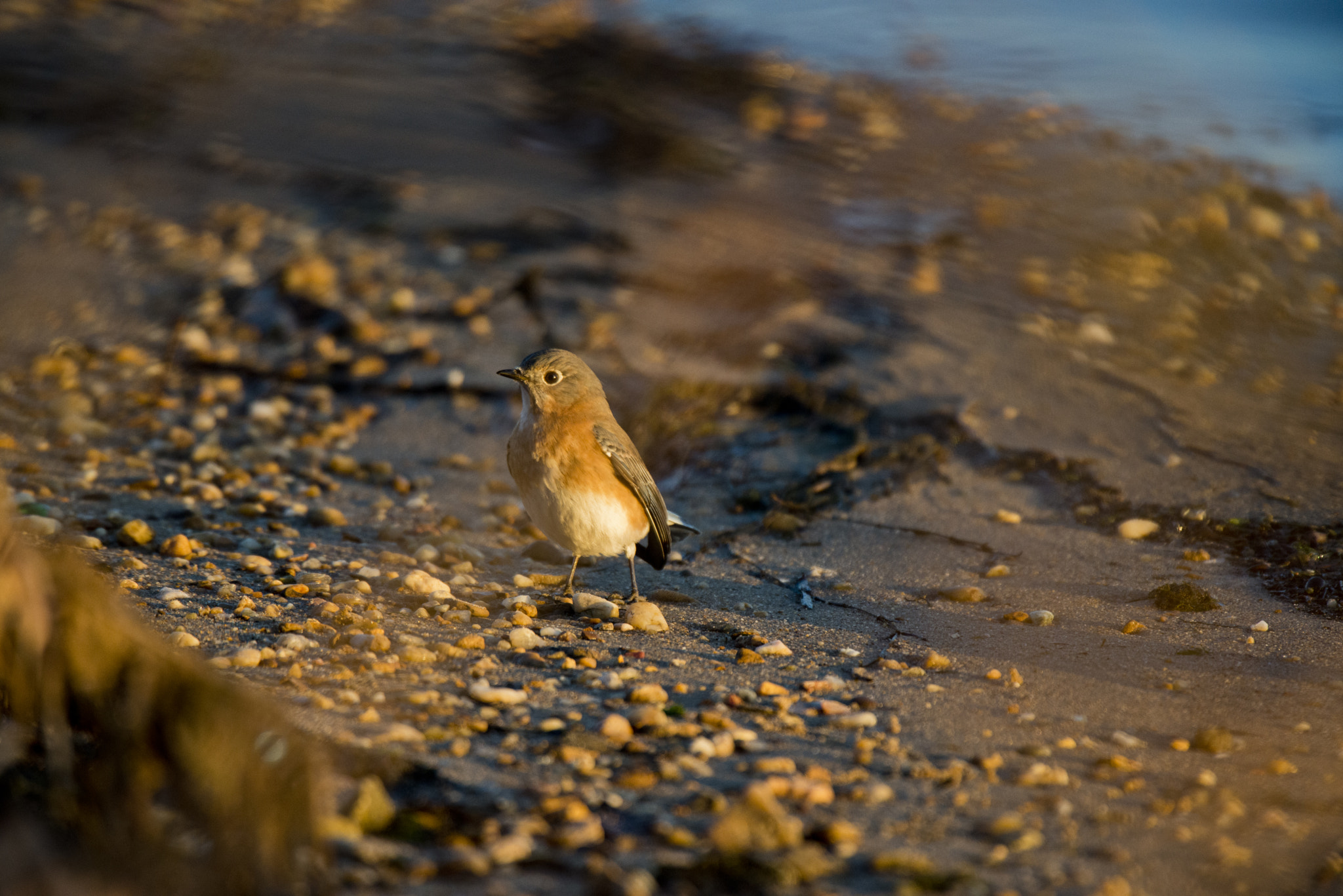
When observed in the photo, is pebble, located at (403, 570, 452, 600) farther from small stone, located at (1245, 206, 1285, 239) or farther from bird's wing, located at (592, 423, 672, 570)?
small stone, located at (1245, 206, 1285, 239)

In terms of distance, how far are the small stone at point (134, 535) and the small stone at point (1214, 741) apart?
4.33m

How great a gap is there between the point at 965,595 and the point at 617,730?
2070 mm

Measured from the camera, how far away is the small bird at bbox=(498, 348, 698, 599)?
15.9 feet

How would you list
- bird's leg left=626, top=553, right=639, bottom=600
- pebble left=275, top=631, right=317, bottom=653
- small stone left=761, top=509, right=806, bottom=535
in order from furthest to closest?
1. small stone left=761, top=509, right=806, bottom=535
2. bird's leg left=626, top=553, right=639, bottom=600
3. pebble left=275, top=631, right=317, bottom=653

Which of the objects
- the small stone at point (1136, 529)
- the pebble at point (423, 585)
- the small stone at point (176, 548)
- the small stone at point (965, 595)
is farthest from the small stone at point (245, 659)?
the small stone at point (1136, 529)

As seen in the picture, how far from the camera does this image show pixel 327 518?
5504mm

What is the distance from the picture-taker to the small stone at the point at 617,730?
3401mm

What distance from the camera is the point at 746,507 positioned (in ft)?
19.6

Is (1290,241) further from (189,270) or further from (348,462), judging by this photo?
Answer: (189,270)

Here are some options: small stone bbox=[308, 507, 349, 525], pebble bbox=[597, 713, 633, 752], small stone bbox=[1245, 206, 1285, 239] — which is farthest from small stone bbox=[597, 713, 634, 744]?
small stone bbox=[1245, 206, 1285, 239]

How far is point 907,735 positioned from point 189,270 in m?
7.10

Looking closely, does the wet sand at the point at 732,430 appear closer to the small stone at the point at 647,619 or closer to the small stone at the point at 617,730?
the small stone at the point at 617,730

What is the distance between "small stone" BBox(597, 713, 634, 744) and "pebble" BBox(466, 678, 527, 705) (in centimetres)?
36

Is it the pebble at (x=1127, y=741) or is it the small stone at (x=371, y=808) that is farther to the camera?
the pebble at (x=1127, y=741)
